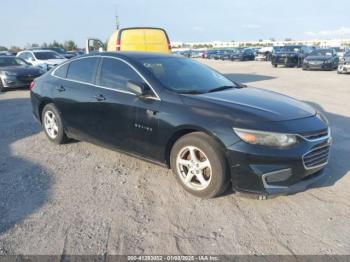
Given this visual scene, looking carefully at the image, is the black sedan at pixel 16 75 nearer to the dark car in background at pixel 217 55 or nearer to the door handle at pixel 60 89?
the door handle at pixel 60 89

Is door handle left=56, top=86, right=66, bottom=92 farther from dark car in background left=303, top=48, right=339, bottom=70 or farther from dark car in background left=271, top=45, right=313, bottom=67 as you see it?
dark car in background left=271, top=45, right=313, bottom=67

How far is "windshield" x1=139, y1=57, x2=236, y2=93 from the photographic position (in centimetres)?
459

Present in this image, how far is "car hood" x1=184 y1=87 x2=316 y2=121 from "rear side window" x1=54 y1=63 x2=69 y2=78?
8.46 ft

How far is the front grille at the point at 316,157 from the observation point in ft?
12.5

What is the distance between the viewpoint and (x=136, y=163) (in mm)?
5203

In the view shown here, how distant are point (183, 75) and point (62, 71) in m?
2.25

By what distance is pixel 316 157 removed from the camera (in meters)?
3.94

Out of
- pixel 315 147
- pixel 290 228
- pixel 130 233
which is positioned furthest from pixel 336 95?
pixel 130 233

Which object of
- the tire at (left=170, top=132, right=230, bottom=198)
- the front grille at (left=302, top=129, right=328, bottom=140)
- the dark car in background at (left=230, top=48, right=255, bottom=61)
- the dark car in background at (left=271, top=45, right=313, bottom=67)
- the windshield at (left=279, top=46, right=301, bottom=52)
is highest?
the front grille at (left=302, top=129, right=328, bottom=140)

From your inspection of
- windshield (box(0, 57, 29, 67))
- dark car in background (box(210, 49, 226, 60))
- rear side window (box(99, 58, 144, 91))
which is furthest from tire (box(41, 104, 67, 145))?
dark car in background (box(210, 49, 226, 60))

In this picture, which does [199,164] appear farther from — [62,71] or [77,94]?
[62,71]

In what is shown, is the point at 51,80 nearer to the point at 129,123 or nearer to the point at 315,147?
the point at 129,123

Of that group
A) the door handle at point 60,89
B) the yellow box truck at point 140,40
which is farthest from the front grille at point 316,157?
the yellow box truck at point 140,40

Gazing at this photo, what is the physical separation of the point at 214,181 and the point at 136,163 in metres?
1.66
